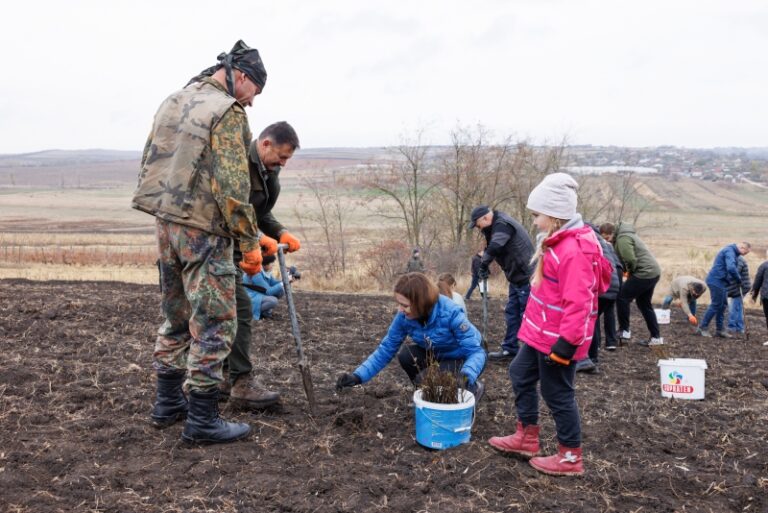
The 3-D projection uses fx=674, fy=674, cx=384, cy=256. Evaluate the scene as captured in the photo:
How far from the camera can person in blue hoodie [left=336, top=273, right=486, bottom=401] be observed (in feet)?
14.8

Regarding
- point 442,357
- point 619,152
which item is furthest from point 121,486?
point 619,152

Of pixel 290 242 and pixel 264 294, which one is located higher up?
pixel 290 242

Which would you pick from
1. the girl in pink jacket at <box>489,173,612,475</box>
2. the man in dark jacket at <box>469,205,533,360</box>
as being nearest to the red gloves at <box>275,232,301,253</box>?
the girl in pink jacket at <box>489,173,612,475</box>

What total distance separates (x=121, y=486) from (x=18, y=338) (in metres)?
4.17

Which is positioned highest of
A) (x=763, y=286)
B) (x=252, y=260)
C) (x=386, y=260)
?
(x=252, y=260)

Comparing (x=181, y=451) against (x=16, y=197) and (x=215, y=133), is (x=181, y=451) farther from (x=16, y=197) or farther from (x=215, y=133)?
(x=16, y=197)

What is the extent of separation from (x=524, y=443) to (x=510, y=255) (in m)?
3.06

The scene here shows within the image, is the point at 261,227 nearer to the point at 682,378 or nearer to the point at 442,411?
the point at 442,411

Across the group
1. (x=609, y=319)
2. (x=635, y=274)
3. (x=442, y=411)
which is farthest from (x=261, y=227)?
(x=635, y=274)

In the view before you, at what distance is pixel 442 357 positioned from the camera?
16.2 ft

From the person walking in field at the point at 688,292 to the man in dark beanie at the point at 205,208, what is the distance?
27.5 ft

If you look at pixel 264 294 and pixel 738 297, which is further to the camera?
pixel 738 297

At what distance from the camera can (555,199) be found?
3.87 meters

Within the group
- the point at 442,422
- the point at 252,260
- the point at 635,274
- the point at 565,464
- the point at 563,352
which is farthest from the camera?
the point at 635,274
